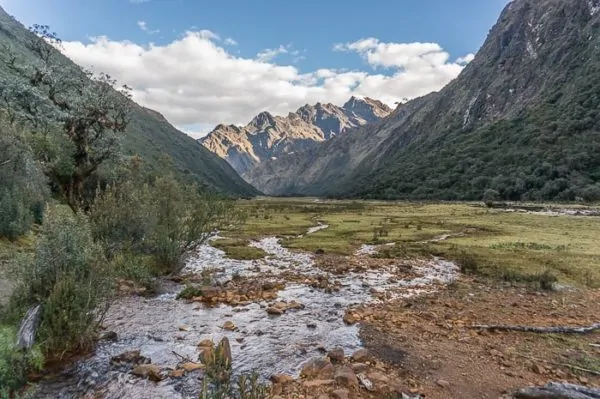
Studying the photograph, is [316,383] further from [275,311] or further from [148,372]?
[275,311]

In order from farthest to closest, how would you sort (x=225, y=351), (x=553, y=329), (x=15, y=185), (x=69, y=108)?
(x=69, y=108) → (x=15, y=185) → (x=553, y=329) → (x=225, y=351)

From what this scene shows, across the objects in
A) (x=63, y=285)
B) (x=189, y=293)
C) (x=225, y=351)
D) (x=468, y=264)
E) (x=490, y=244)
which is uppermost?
(x=63, y=285)

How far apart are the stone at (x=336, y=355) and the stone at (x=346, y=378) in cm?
99

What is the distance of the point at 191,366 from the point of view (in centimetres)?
1325

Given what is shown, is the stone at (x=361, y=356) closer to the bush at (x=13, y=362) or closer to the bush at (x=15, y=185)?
the bush at (x=13, y=362)

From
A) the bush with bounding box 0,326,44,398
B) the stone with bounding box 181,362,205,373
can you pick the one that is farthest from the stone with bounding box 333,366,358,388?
the bush with bounding box 0,326,44,398

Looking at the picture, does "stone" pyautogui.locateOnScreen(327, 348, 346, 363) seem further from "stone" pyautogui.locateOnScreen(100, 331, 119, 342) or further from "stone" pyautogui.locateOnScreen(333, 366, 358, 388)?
"stone" pyautogui.locateOnScreen(100, 331, 119, 342)

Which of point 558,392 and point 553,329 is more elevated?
point 558,392

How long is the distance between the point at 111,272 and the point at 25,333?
11.5 ft

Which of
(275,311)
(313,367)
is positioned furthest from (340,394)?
(275,311)

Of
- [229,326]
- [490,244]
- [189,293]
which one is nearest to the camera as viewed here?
[229,326]

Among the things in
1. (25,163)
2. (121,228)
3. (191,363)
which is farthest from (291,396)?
(25,163)

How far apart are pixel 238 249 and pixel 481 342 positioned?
27.9 meters

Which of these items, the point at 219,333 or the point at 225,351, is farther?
the point at 219,333
